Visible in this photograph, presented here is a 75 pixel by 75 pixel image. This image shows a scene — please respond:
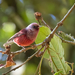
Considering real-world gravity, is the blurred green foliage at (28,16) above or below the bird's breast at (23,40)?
above

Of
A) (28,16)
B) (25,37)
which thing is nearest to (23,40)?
(25,37)

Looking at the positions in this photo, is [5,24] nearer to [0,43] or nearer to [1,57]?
[0,43]

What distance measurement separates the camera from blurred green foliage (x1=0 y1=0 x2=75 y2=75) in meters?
1.09

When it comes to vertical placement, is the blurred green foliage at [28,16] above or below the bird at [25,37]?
above

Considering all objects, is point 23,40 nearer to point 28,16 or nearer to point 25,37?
point 25,37

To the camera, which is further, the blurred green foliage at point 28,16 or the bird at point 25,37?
the blurred green foliage at point 28,16

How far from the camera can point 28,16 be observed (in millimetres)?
1236

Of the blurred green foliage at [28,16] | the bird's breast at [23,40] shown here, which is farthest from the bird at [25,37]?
the blurred green foliage at [28,16]

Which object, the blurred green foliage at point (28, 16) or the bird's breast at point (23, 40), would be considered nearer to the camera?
the bird's breast at point (23, 40)

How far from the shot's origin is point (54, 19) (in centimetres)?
115

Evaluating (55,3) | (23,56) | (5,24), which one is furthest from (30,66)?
(55,3)

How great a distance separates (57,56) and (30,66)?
0.65m

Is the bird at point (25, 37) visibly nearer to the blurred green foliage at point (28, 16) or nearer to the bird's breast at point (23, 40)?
the bird's breast at point (23, 40)

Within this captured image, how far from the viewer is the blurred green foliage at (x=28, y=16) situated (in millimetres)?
1094
